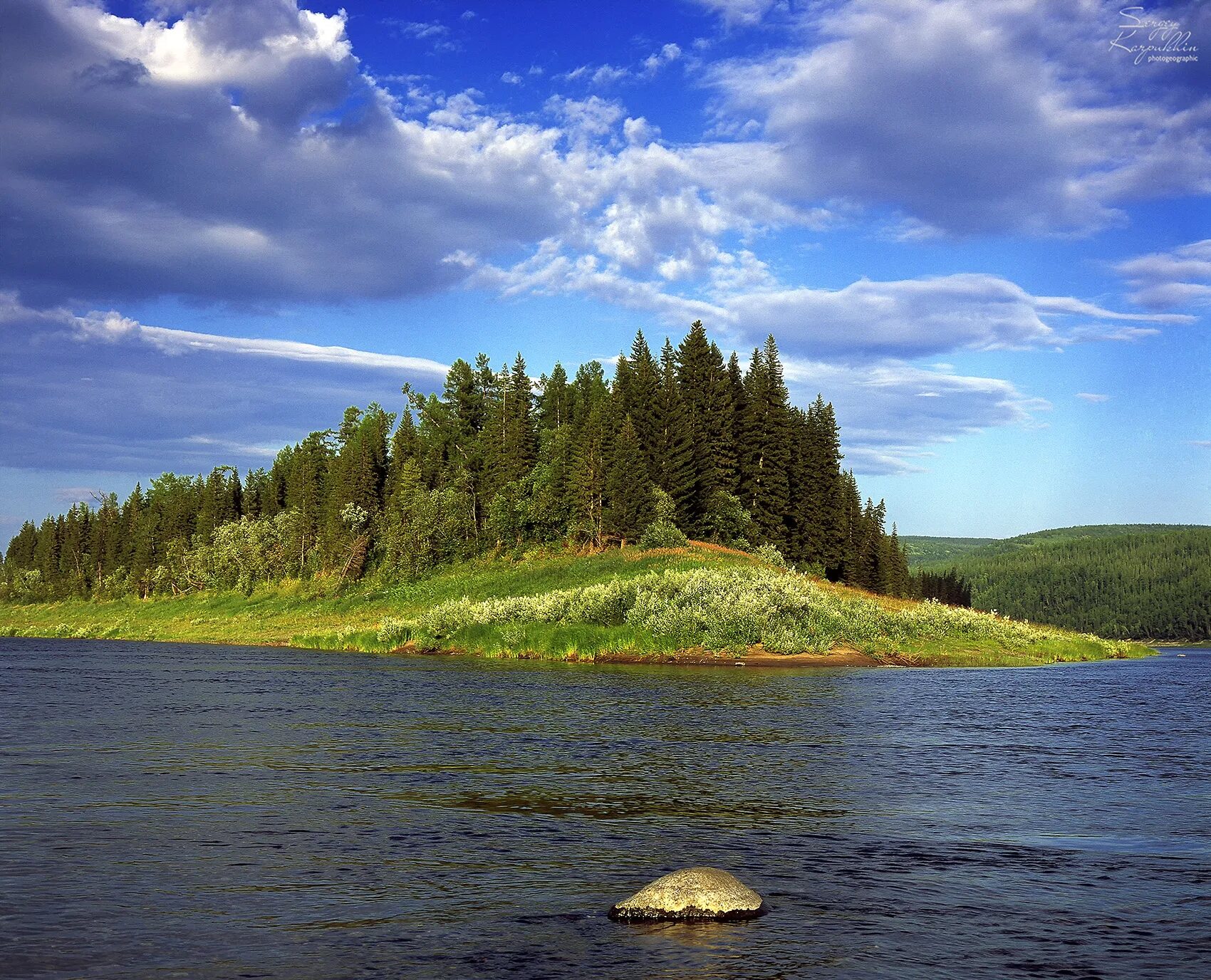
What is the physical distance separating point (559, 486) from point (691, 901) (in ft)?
294

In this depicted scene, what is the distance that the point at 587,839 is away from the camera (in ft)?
50.2

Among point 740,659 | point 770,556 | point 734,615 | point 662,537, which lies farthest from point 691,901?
point 770,556

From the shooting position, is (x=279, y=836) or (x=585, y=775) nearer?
(x=279, y=836)

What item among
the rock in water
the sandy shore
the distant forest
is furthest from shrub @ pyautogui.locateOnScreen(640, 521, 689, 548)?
the rock in water

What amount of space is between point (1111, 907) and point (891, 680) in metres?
34.2

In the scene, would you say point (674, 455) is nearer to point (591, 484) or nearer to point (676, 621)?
point (591, 484)

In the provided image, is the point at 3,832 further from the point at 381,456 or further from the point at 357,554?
the point at 381,456

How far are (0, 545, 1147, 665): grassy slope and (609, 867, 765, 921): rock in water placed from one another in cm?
4424

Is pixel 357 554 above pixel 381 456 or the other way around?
the other way around

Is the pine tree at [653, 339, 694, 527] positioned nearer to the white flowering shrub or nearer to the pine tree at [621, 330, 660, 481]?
the pine tree at [621, 330, 660, 481]

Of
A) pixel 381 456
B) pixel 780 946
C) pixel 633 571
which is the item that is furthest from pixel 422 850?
pixel 381 456

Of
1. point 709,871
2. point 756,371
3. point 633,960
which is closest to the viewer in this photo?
point 633,960

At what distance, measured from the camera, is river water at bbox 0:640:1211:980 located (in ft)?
33.8

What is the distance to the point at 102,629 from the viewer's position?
11319 cm
